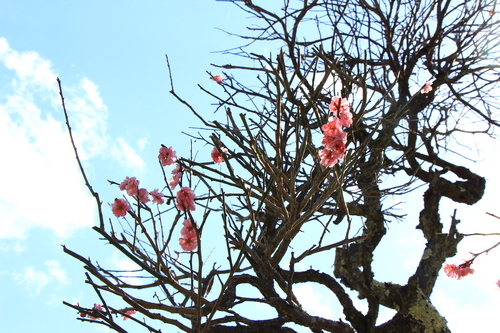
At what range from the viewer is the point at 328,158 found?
1911 mm

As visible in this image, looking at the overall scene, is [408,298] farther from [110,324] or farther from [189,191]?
[110,324]

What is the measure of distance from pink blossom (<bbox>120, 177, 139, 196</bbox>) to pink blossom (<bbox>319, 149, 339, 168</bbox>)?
1.10 meters

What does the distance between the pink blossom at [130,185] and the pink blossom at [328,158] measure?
3.59ft

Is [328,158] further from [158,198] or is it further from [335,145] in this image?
[158,198]

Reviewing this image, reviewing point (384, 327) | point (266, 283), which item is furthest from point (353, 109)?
point (384, 327)

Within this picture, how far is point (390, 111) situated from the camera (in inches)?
145

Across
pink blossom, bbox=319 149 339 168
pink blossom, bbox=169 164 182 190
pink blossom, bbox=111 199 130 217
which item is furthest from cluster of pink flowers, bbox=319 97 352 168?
pink blossom, bbox=111 199 130 217

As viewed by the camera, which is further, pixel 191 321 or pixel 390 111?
pixel 390 111

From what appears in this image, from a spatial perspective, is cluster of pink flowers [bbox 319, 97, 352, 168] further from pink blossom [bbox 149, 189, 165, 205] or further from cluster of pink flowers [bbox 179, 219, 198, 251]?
pink blossom [bbox 149, 189, 165, 205]

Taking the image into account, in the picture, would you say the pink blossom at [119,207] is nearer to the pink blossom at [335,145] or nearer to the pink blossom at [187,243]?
the pink blossom at [187,243]

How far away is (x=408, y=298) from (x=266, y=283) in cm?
106

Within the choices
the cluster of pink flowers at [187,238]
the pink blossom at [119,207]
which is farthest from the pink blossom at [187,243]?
the pink blossom at [119,207]

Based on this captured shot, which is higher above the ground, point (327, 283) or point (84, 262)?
point (327, 283)

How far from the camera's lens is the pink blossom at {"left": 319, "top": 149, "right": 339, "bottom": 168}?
1880 mm
